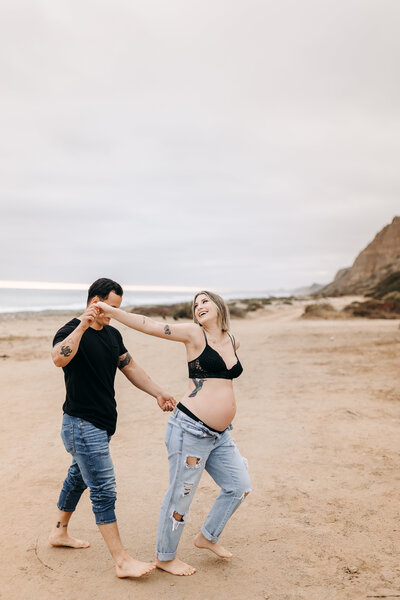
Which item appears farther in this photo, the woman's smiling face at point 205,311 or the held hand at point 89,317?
the woman's smiling face at point 205,311

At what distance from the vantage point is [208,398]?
11.9 ft

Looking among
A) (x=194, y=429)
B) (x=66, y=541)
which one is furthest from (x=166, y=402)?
(x=66, y=541)

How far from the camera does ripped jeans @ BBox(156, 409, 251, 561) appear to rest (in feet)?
11.8

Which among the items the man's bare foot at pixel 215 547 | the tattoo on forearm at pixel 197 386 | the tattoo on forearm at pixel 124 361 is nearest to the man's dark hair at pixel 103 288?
the tattoo on forearm at pixel 124 361

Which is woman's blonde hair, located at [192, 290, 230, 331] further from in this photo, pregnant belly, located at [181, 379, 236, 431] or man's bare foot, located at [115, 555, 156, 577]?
man's bare foot, located at [115, 555, 156, 577]

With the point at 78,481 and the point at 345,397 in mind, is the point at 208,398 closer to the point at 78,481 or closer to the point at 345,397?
the point at 78,481

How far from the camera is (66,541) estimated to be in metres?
4.12

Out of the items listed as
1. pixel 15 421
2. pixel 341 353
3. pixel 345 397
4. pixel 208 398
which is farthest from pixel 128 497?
pixel 341 353

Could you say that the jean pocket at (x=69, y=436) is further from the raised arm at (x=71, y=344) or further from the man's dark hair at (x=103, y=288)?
the man's dark hair at (x=103, y=288)

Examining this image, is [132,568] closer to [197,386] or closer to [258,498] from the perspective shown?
[197,386]

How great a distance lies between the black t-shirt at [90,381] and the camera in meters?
3.69

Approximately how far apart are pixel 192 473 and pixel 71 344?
53.4 inches

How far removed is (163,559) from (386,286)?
46.2 m

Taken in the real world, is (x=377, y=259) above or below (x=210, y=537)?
above
